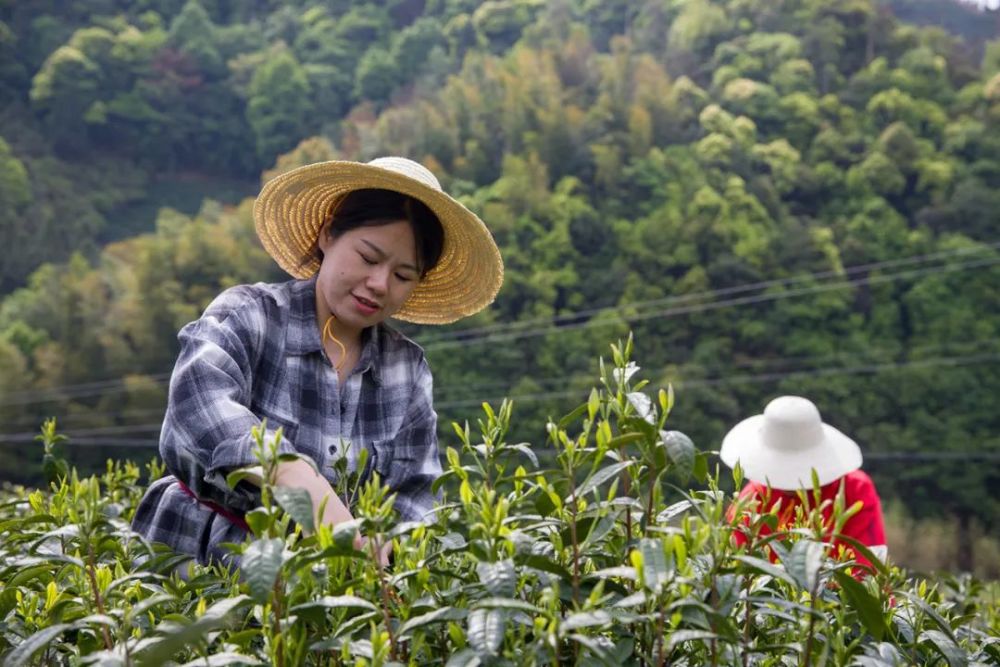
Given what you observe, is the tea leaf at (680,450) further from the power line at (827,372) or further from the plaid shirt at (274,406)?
the power line at (827,372)

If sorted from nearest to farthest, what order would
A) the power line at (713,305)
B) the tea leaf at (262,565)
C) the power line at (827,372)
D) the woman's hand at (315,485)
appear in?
the tea leaf at (262,565) → the woman's hand at (315,485) → the power line at (827,372) → the power line at (713,305)

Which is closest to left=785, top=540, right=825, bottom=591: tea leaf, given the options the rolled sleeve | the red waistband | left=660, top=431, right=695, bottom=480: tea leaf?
left=660, top=431, right=695, bottom=480: tea leaf

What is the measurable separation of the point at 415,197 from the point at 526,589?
1.01 metres

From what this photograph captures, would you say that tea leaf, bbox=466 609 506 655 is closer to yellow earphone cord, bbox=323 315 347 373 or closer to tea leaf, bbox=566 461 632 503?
tea leaf, bbox=566 461 632 503

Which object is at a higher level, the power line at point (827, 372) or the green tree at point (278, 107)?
the green tree at point (278, 107)

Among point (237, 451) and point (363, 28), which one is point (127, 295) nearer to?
point (363, 28)

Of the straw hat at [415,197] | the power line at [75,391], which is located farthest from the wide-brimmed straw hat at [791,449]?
the power line at [75,391]

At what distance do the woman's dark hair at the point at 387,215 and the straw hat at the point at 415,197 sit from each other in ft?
0.06

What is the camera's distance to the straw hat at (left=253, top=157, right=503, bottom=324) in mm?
1911

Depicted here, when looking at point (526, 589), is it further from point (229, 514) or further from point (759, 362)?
point (759, 362)

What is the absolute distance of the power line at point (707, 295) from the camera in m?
24.3

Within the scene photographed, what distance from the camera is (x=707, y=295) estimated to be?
25.3 m

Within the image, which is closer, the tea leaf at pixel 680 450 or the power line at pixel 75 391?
the tea leaf at pixel 680 450

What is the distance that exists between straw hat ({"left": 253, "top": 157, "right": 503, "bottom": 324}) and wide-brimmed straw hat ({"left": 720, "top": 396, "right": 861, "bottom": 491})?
134 cm
